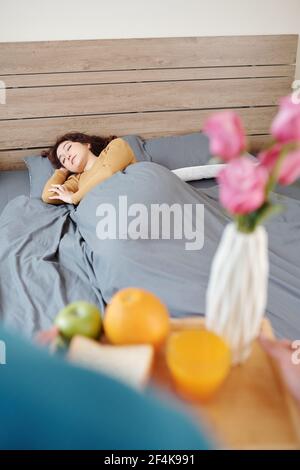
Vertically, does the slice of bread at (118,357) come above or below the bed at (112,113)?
below

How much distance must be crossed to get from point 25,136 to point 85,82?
431 mm

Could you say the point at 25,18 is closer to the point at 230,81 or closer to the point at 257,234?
the point at 230,81

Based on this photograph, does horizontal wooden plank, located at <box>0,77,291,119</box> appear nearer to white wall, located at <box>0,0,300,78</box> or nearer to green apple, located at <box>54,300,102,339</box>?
white wall, located at <box>0,0,300,78</box>

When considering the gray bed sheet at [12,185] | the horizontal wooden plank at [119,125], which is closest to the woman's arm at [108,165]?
the gray bed sheet at [12,185]

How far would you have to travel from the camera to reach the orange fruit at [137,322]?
28.3 inches

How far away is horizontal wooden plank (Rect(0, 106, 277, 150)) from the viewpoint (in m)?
2.41

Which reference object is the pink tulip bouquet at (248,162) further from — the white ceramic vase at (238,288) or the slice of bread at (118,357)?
the slice of bread at (118,357)

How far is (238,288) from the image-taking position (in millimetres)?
677

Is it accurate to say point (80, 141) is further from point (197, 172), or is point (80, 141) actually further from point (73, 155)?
point (197, 172)

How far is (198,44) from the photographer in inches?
96.1

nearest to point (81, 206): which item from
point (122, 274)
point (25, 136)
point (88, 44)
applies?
point (122, 274)

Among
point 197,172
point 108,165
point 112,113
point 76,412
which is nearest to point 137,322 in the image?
point 76,412

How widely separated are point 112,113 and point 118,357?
200cm

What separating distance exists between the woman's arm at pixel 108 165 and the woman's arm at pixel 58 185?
118 mm
